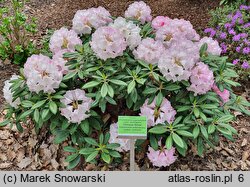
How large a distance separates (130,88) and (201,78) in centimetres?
41

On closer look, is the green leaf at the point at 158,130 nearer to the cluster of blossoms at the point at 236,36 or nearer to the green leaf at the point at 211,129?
Result: the green leaf at the point at 211,129

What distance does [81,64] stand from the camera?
101 inches

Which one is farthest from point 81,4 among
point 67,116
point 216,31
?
point 67,116

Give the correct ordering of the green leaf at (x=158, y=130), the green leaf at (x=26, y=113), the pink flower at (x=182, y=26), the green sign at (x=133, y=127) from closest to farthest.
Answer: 1. the green sign at (x=133, y=127)
2. the green leaf at (x=158, y=130)
3. the green leaf at (x=26, y=113)
4. the pink flower at (x=182, y=26)

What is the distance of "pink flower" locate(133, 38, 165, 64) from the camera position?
250cm

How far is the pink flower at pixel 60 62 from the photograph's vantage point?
2.55 meters

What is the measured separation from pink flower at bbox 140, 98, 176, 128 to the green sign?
150 mm

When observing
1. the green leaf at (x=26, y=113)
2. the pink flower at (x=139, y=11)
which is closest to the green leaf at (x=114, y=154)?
the green leaf at (x=26, y=113)

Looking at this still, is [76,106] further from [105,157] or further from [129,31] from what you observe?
[129,31]

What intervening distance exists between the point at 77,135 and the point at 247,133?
1.34m

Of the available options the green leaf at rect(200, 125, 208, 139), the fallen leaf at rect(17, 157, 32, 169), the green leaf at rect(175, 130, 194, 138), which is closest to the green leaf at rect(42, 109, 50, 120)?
the fallen leaf at rect(17, 157, 32, 169)

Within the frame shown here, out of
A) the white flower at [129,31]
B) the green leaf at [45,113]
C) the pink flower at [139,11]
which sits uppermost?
the pink flower at [139,11]

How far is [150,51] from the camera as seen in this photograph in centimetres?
249
